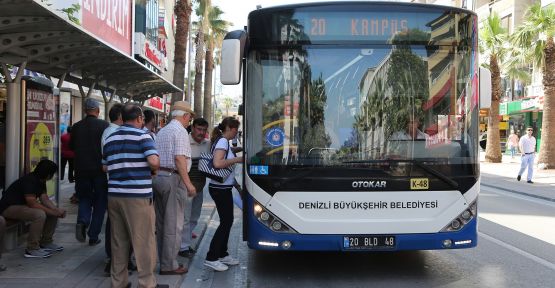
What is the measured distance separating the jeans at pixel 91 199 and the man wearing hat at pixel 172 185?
148cm

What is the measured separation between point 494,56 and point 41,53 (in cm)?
2589

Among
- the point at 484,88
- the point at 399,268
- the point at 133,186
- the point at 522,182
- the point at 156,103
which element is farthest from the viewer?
the point at 156,103

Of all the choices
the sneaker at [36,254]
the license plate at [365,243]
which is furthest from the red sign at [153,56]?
the license plate at [365,243]

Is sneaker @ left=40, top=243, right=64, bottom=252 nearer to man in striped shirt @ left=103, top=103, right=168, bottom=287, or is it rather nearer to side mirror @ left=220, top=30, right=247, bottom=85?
man in striped shirt @ left=103, top=103, right=168, bottom=287

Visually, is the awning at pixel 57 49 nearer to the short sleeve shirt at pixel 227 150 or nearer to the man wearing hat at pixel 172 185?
the man wearing hat at pixel 172 185

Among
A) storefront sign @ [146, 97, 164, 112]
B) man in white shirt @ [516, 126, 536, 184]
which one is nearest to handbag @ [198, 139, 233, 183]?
man in white shirt @ [516, 126, 536, 184]

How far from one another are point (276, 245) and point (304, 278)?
2.60 feet

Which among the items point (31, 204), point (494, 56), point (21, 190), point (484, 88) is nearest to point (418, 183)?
point (484, 88)

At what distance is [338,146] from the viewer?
5.82 meters

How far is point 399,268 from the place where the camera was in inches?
269

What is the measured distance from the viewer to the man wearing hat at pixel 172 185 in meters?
5.67

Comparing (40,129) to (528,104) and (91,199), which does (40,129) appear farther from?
(528,104)

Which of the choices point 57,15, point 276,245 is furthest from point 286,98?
point 57,15

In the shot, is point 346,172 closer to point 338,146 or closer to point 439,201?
point 338,146
